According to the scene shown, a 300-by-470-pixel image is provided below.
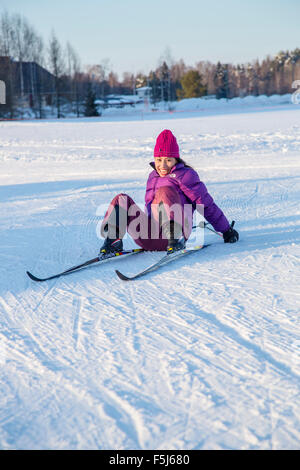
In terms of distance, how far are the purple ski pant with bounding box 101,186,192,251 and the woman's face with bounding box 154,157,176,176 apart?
7.6 inches

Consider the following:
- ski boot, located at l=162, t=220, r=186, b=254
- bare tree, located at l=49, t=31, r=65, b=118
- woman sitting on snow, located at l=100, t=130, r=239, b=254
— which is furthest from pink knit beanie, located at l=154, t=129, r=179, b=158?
bare tree, located at l=49, t=31, r=65, b=118

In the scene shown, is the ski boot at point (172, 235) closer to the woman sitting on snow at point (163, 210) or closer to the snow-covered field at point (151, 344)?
the woman sitting on snow at point (163, 210)

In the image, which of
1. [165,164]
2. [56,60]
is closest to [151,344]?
[165,164]

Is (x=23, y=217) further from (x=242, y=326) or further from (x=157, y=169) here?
(x=242, y=326)

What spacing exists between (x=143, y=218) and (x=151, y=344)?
1405 mm

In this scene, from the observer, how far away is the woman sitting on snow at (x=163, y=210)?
3307mm

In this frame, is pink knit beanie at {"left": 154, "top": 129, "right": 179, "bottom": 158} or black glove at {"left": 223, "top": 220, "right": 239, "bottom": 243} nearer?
pink knit beanie at {"left": 154, "top": 129, "right": 179, "bottom": 158}

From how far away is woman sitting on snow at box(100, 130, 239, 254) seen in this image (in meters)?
3.31

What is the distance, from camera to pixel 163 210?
3336 mm

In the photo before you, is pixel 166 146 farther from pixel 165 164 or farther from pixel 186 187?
pixel 186 187

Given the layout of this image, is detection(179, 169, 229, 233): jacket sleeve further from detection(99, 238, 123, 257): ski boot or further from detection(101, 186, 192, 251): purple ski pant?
detection(99, 238, 123, 257): ski boot

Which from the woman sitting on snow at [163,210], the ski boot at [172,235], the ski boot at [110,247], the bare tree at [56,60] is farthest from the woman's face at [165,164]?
the bare tree at [56,60]

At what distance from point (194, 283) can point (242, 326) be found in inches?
27.8

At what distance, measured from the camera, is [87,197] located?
597 centimetres
